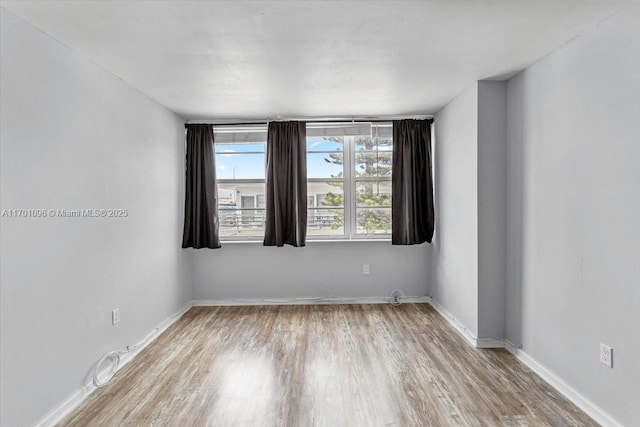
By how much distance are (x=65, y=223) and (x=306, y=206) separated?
2.71 m

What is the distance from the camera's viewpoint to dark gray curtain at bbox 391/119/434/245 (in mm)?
4641

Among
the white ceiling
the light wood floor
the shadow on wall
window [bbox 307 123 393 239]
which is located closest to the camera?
the white ceiling

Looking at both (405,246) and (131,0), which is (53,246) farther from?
(405,246)

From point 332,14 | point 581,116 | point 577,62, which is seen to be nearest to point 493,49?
point 577,62

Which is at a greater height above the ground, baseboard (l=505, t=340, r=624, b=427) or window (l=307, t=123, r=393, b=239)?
window (l=307, t=123, r=393, b=239)

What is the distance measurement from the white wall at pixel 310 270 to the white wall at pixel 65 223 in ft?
3.77

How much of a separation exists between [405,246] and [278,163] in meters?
1.97

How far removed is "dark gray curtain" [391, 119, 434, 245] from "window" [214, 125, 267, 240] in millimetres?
1763

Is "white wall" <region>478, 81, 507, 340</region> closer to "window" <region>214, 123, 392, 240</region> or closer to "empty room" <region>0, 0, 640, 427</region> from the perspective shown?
"empty room" <region>0, 0, 640, 427</region>

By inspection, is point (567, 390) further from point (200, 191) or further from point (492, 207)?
point (200, 191)

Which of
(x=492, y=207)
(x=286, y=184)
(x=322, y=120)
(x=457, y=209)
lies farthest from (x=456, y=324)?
(x=322, y=120)

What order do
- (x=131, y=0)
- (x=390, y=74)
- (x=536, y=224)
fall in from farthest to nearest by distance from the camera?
(x=390, y=74) < (x=536, y=224) < (x=131, y=0)

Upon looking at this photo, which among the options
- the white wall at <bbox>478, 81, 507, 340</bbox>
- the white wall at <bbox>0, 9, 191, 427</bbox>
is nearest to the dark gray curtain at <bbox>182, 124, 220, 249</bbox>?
the white wall at <bbox>0, 9, 191, 427</bbox>

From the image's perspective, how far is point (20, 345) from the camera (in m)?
2.06
